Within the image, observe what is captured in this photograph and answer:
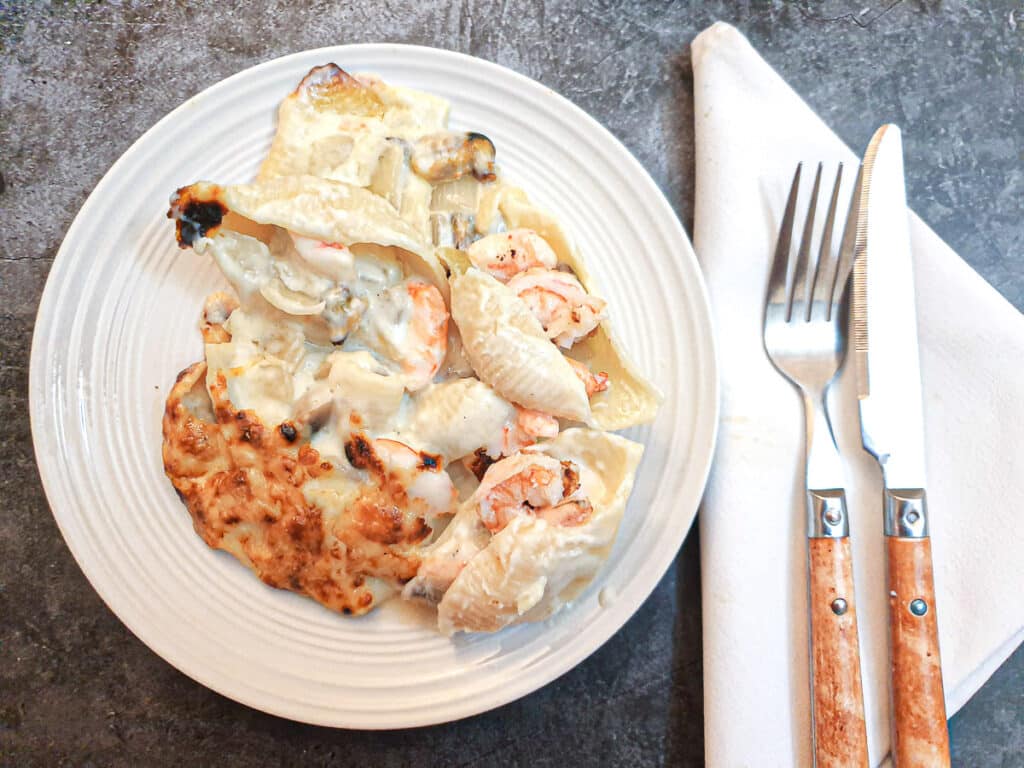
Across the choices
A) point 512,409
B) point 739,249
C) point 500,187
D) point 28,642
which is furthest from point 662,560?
point 28,642

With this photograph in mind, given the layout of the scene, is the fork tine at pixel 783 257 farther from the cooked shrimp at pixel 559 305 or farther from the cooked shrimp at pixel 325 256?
the cooked shrimp at pixel 325 256

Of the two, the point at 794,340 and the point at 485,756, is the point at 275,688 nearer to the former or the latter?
the point at 485,756

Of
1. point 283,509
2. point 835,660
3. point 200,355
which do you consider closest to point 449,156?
point 200,355

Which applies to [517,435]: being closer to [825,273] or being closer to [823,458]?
[823,458]

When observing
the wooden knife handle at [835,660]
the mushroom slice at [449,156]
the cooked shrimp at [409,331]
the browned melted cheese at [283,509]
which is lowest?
the browned melted cheese at [283,509]

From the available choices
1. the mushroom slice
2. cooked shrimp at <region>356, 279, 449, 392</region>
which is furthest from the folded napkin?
cooked shrimp at <region>356, 279, 449, 392</region>

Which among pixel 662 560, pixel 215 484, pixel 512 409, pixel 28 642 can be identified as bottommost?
pixel 28 642

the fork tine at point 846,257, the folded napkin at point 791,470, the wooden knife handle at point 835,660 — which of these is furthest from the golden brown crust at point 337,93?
the wooden knife handle at point 835,660
